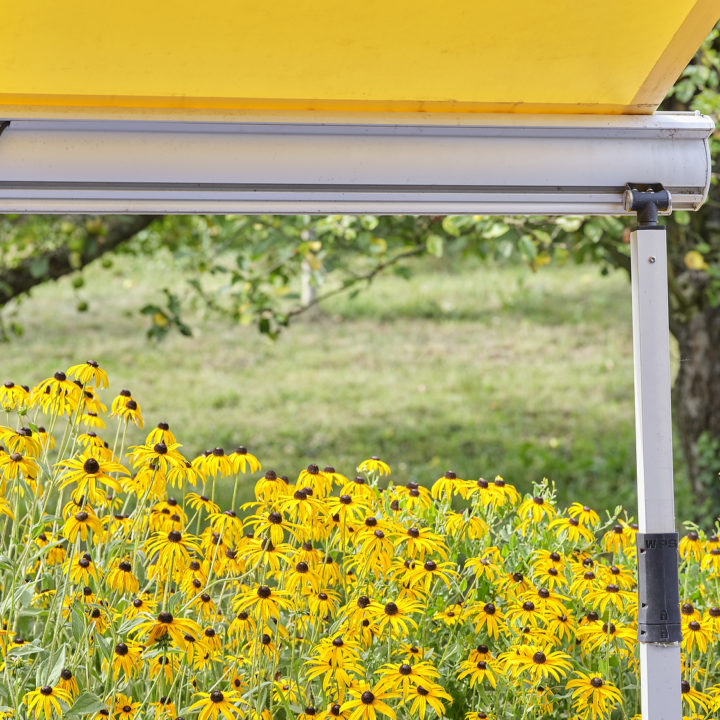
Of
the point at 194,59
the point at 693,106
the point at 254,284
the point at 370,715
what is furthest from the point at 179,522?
the point at 693,106

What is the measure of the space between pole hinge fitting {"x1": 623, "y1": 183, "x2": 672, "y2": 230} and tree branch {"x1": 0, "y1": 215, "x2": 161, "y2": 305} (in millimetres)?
3304

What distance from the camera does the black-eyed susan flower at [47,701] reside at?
5.03ft

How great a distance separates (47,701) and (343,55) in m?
1.17

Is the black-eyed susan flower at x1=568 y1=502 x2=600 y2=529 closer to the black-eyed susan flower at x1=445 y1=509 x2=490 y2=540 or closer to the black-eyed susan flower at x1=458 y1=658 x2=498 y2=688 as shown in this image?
the black-eyed susan flower at x1=445 y1=509 x2=490 y2=540

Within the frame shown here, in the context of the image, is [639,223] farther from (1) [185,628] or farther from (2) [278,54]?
(1) [185,628]

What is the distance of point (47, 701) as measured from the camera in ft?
5.05

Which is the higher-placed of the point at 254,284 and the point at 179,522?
the point at 254,284

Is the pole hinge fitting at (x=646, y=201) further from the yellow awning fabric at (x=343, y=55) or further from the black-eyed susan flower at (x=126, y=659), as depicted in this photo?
the black-eyed susan flower at (x=126, y=659)

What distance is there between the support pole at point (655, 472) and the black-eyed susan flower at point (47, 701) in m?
0.98

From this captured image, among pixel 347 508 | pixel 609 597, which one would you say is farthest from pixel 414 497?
pixel 609 597

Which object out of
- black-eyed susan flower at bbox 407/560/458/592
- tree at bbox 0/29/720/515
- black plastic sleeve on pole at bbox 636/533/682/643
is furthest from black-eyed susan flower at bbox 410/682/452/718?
tree at bbox 0/29/720/515

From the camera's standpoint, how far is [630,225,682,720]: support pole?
1.54 meters

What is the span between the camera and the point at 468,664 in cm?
178

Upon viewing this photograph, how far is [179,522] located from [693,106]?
9.46 ft
